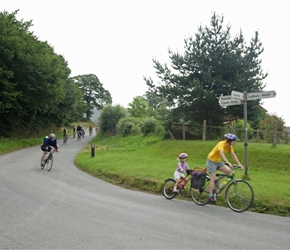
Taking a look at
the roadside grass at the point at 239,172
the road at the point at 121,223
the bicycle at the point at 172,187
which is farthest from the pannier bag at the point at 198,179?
the roadside grass at the point at 239,172

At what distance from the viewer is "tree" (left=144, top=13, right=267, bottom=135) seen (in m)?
22.6

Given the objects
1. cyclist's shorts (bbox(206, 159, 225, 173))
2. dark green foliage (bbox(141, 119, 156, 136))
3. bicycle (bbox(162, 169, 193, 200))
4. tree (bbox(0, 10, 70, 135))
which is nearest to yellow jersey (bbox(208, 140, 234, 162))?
cyclist's shorts (bbox(206, 159, 225, 173))

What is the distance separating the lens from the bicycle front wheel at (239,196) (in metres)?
7.95

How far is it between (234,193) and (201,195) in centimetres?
101

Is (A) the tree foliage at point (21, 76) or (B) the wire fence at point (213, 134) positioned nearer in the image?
(B) the wire fence at point (213, 134)

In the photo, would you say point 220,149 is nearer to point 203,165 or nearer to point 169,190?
point 169,190

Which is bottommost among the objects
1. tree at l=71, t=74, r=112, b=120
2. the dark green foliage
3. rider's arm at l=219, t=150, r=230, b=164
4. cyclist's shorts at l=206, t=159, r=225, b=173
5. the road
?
the road

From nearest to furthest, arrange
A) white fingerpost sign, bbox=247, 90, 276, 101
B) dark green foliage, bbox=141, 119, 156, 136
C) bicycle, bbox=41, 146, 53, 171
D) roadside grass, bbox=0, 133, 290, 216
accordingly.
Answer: roadside grass, bbox=0, 133, 290, 216
white fingerpost sign, bbox=247, 90, 276, 101
bicycle, bbox=41, 146, 53, 171
dark green foliage, bbox=141, 119, 156, 136

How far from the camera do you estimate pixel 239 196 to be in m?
8.19

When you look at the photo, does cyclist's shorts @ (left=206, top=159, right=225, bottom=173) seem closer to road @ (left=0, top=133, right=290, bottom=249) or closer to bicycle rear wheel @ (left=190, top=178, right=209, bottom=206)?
bicycle rear wheel @ (left=190, top=178, right=209, bottom=206)

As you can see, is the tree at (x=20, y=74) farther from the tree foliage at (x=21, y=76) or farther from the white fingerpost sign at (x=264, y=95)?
the white fingerpost sign at (x=264, y=95)

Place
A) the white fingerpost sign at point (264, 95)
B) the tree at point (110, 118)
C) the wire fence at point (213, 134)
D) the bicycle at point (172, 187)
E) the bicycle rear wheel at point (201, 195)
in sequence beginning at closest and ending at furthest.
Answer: the bicycle rear wheel at point (201, 195)
the bicycle at point (172, 187)
the white fingerpost sign at point (264, 95)
the wire fence at point (213, 134)
the tree at point (110, 118)

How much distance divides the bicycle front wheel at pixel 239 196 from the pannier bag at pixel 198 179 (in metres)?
0.75

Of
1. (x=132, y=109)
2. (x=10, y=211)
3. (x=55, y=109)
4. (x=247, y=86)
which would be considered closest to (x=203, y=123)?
(x=247, y=86)
